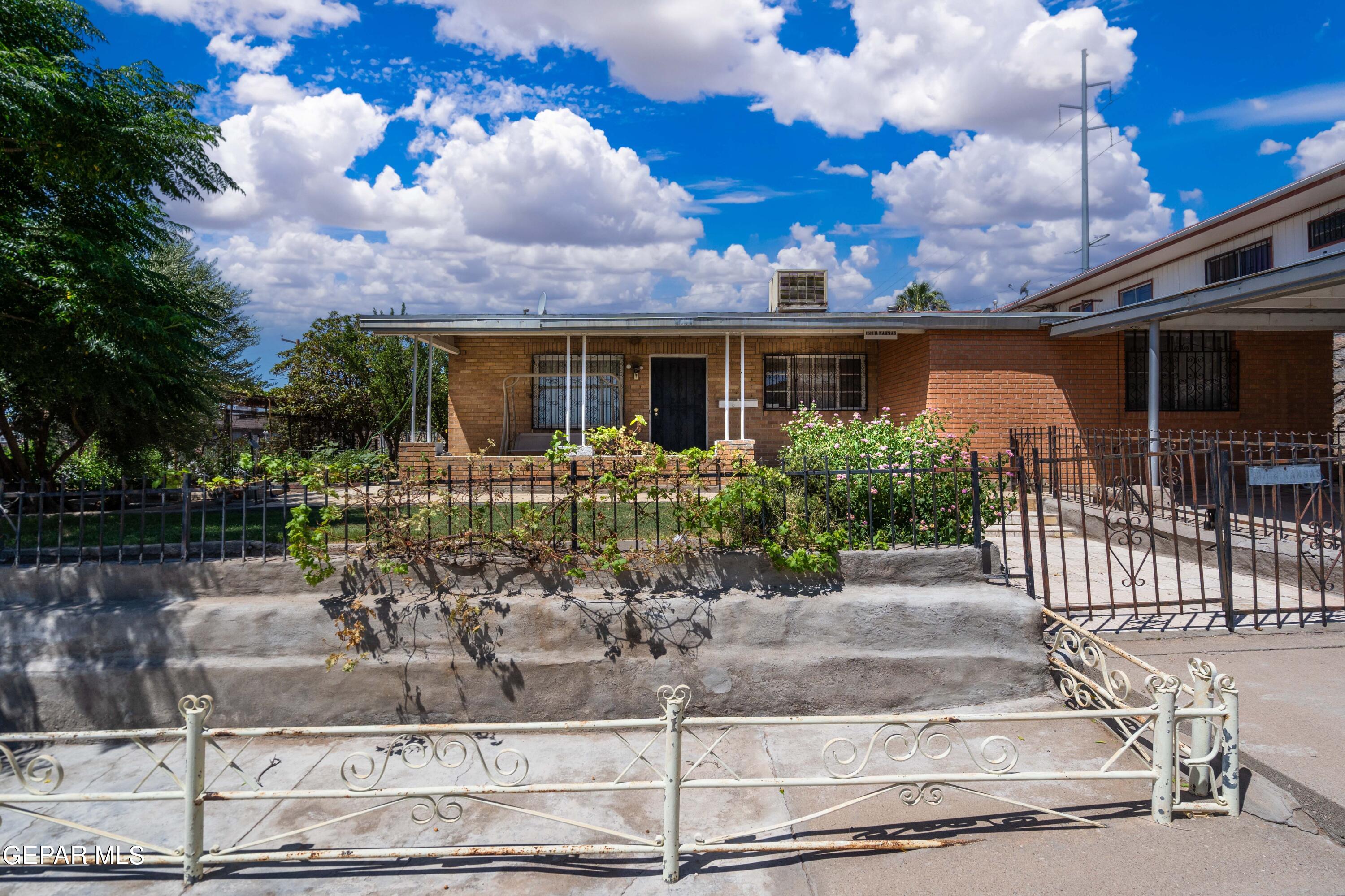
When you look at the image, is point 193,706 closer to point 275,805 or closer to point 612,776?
point 275,805

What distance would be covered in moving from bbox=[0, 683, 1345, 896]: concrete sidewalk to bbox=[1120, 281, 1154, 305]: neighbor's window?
11258mm

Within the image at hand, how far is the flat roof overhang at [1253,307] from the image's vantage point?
7438 millimetres

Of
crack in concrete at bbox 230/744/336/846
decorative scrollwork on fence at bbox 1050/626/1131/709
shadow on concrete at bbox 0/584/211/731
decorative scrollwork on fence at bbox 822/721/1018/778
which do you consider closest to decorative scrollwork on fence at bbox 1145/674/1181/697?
decorative scrollwork on fence at bbox 1050/626/1131/709

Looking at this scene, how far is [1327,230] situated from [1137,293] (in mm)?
4048

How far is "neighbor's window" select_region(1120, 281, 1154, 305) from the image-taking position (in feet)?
45.8

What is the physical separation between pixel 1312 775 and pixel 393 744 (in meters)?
4.93

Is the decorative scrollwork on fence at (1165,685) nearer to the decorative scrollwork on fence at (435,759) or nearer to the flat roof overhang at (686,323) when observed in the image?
the decorative scrollwork on fence at (435,759)

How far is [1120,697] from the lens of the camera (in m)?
4.26

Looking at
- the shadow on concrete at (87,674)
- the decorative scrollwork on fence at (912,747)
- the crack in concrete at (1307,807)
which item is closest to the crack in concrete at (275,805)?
the shadow on concrete at (87,674)

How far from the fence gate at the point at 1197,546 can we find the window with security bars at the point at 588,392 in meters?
6.86

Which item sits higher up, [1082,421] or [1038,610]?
[1082,421]

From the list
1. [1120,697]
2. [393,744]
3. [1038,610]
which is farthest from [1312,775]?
[393,744]

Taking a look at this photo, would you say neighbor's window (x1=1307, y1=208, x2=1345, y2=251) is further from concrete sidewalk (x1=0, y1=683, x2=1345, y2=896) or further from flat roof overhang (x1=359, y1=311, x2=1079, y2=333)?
concrete sidewalk (x1=0, y1=683, x2=1345, y2=896)

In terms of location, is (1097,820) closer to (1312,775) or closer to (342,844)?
(1312,775)
